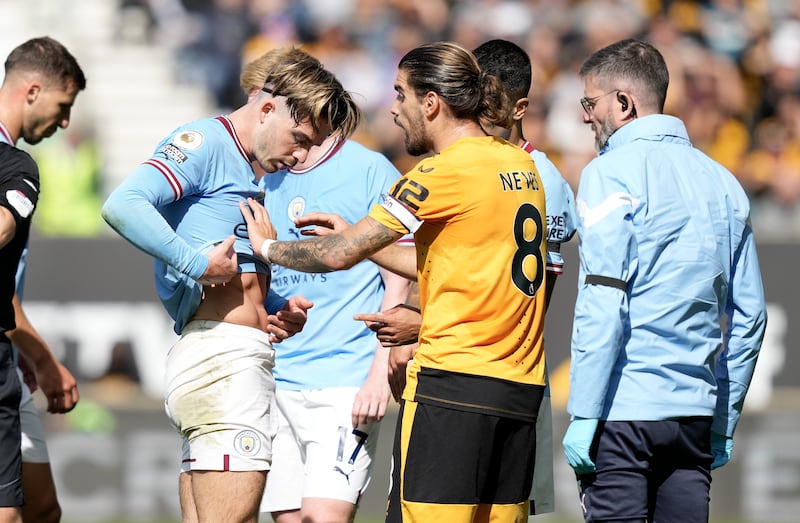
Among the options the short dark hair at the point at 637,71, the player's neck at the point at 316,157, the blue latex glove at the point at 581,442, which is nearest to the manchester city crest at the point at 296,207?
the player's neck at the point at 316,157

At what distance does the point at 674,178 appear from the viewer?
4.79 meters

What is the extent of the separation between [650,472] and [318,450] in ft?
5.38

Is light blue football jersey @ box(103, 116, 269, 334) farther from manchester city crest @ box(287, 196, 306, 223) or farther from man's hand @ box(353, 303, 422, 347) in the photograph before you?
manchester city crest @ box(287, 196, 306, 223)

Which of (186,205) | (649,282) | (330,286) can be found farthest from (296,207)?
(649,282)

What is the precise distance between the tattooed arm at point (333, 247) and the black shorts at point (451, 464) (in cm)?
60

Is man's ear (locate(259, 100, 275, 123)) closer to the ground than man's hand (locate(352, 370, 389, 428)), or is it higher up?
higher up

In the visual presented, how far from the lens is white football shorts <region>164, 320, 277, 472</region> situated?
4.60 meters

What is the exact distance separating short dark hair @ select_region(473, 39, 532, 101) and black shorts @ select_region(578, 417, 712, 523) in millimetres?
1607

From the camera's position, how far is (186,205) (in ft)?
15.6

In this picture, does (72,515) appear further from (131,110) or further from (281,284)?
(131,110)

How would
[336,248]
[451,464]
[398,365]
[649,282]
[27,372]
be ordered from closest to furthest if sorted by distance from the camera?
[451,464], [336,248], [649,282], [398,365], [27,372]

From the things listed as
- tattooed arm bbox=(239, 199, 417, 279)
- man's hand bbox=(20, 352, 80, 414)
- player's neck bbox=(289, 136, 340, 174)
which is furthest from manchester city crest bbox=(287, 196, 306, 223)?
man's hand bbox=(20, 352, 80, 414)

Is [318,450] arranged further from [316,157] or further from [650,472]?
[650,472]

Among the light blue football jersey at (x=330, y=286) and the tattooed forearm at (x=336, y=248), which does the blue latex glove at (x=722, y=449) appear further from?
the tattooed forearm at (x=336, y=248)
